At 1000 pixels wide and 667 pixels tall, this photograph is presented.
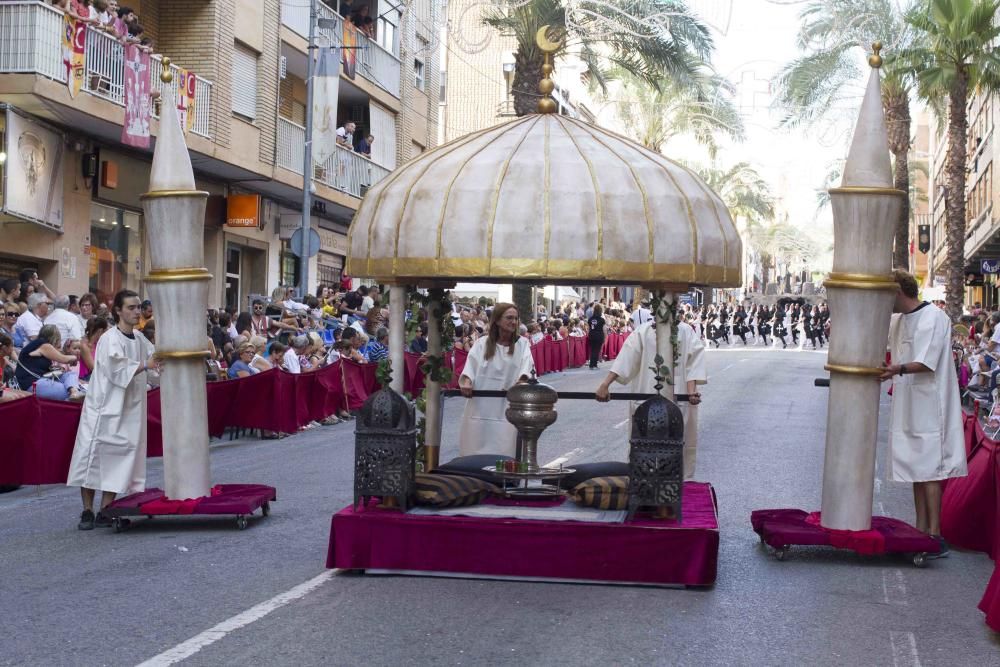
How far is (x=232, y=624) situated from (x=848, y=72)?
1385 inches

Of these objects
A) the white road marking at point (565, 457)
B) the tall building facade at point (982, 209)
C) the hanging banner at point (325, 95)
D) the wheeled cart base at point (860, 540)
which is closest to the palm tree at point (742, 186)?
the tall building facade at point (982, 209)

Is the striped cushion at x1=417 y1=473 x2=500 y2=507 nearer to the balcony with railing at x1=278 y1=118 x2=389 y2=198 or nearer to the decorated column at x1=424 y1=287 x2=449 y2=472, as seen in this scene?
the decorated column at x1=424 y1=287 x2=449 y2=472

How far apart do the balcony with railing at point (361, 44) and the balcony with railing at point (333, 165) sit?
222cm

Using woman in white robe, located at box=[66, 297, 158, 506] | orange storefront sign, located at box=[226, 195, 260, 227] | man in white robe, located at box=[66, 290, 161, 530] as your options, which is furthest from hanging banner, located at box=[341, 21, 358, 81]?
woman in white robe, located at box=[66, 297, 158, 506]

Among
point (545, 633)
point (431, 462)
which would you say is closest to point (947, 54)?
point (431, 462)

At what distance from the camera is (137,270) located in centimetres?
2580

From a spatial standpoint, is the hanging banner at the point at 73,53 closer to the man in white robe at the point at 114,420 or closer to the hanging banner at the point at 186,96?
the hanging banner at the point at 186,96

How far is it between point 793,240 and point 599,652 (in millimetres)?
124229

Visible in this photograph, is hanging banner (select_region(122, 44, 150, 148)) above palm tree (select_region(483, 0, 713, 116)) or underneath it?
underneath

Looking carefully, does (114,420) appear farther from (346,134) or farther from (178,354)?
(346,134)

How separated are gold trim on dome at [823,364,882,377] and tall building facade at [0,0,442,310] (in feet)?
47.0

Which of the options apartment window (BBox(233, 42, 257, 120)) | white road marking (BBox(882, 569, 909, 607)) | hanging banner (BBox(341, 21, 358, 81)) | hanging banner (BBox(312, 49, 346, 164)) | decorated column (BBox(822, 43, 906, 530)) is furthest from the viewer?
hanging banner (BBox(341, 21, 358, 81))

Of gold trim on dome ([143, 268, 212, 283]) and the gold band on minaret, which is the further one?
gold trim on dome ([143, 268, 212, 283])

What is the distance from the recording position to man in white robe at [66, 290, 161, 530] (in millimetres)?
10383
